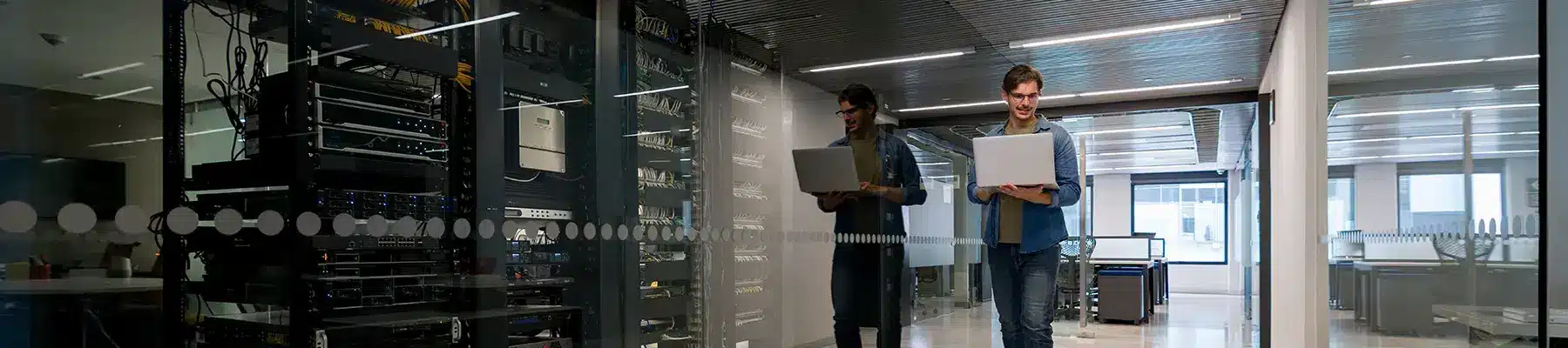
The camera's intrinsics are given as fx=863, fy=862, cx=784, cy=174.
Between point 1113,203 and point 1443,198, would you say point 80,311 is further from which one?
point 1113,203

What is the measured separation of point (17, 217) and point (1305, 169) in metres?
4.19

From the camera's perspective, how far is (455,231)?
1.82 meters

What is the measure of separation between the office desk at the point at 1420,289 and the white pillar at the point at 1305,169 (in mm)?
448

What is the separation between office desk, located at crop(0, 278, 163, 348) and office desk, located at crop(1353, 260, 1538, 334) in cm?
337

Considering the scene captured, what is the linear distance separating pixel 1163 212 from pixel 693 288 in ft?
53.9

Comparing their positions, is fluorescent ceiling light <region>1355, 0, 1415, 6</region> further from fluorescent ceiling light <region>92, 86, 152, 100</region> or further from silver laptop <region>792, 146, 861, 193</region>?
fluorescent ceiling light <region>92, 86, 152, 100</region>

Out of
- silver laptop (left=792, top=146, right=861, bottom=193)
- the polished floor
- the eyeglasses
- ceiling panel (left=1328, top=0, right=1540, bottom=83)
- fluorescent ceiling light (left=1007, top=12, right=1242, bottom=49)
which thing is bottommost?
the polished floor

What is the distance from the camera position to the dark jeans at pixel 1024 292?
10.8 feet

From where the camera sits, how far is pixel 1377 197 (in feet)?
9.89

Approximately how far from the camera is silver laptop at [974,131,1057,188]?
3.32 m

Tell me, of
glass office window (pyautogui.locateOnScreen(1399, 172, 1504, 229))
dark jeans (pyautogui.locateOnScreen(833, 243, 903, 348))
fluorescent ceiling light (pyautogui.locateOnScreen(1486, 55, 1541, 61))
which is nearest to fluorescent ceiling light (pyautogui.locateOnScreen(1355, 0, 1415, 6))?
fluorescent ceiling light (pyautogui.locateOnScreen(1486, 55, 1541, 61))

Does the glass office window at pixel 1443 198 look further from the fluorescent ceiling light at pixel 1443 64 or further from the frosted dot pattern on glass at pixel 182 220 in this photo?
the frosted dot pattern on glass at pixel 182 220

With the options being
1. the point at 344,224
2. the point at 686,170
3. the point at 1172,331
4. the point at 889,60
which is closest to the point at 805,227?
the point at 686,170

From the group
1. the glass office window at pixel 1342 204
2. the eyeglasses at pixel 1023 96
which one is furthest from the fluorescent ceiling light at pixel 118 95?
the glass office window at pixel 1342 204
